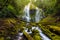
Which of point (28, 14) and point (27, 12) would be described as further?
point (27, 12)

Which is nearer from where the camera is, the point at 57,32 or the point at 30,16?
the point at 57,32

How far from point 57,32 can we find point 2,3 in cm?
1268

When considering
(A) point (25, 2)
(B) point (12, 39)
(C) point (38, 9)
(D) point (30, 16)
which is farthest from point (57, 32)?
(A) point (25, 2)

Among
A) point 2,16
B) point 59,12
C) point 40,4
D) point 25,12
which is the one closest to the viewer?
point 2,16

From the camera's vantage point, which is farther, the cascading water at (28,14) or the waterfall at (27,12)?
the waterfall at (27,12)

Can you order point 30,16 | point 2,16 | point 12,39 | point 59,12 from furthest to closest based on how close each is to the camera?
1. point 30,16
2. point 59,12
3. point 2,16
4. point 12,39

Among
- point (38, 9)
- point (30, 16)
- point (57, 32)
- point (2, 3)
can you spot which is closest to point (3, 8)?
point (2, 3)

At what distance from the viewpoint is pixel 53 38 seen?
47.4ft

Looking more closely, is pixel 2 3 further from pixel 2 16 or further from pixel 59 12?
pixel 59 12

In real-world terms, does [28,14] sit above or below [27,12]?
below

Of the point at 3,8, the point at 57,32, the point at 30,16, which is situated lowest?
the point at 30,16

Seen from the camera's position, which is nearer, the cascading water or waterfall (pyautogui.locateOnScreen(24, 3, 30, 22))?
the cascading water

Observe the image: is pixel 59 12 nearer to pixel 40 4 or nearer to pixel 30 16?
pixel 30 16

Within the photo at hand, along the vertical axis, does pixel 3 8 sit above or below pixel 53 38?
above
